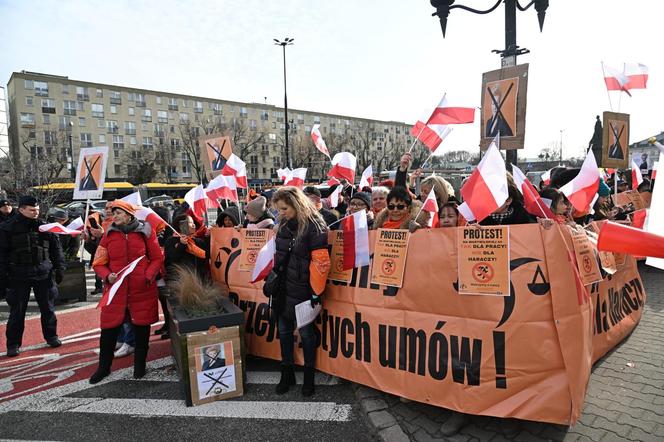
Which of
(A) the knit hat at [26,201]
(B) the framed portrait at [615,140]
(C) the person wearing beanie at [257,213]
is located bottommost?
(C) the person wearing beanie at [257,213]

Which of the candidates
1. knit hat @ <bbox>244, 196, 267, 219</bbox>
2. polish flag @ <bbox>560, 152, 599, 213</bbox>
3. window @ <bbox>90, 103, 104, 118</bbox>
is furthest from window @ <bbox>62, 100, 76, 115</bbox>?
polish flag @ <bbox>560, 152, 599, 213</bbox>

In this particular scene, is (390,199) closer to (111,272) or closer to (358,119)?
(111,272)

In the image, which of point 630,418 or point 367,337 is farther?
point 367,337

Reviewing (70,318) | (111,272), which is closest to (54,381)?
(111,272)

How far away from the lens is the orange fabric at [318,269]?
3.85m

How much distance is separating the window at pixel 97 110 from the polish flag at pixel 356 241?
79.7 meters

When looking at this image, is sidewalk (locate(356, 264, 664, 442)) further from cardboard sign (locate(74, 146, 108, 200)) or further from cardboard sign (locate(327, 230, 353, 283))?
cardboard sign (locate(74, 146, 108, 200))

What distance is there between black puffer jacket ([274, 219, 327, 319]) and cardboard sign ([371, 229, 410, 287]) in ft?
1.68

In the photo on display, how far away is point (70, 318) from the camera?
7383 mm

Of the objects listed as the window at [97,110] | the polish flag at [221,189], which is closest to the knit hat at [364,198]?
the polish flag at [221,189]

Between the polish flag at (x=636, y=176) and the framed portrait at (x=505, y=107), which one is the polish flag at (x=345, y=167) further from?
the polish flag at (x=636, y=176)

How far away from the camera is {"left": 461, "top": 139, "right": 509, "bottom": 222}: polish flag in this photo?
9.91 feet

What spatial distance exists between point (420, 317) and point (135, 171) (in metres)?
70.0

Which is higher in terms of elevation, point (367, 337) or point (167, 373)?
point (367, 337)
